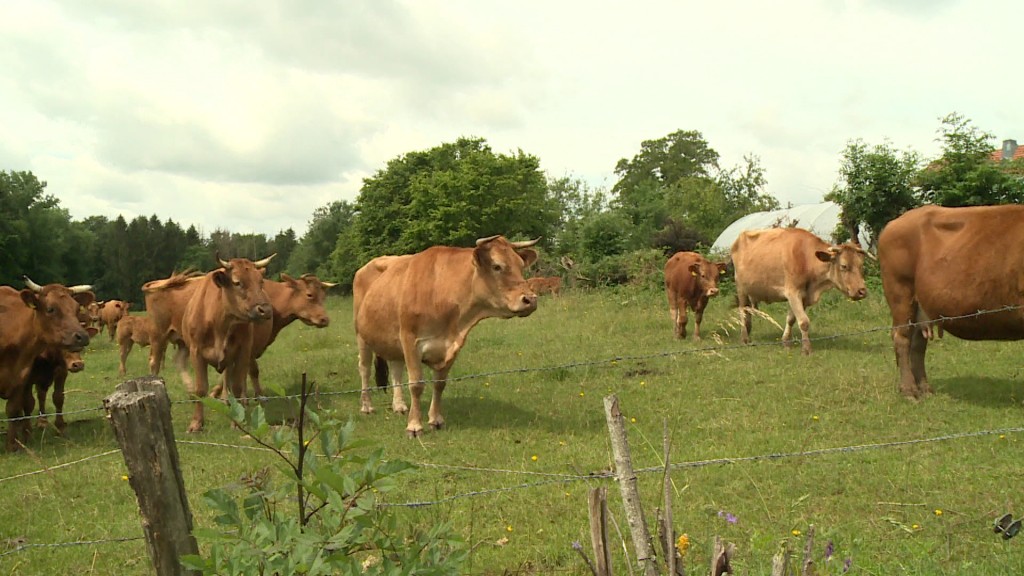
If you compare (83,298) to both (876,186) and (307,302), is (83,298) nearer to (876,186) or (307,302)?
(307,302)

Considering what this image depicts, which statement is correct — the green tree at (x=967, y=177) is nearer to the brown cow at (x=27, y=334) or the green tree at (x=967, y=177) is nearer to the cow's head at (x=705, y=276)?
the cow's head at (x=705, y=276)

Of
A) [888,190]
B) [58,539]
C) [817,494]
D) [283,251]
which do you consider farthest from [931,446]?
[283,251]

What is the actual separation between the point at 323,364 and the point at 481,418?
6131mm

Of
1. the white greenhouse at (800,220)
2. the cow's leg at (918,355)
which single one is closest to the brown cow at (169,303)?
the cow's leg at (918,355)

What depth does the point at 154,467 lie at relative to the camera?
8.61ft

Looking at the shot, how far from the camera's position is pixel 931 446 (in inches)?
249

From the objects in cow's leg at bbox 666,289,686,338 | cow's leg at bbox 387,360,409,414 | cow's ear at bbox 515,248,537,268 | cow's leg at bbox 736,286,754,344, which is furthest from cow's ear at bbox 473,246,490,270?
cow's leg at bbox 666,289,686,338

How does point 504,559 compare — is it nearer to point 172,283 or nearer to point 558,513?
point 558,513

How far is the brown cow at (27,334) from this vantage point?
8.16 meters

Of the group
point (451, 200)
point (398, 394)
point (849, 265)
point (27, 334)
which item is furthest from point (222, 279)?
point (451, 200)

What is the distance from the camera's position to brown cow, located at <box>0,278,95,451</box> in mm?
8164

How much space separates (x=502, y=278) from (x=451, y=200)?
128ft

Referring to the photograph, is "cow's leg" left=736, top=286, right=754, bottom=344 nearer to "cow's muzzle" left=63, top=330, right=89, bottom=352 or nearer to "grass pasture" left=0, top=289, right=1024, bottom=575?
"grass pasture" left=0, top=289, right=1024, bottom=575

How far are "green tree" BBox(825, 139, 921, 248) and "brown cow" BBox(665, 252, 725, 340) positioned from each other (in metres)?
8.95
